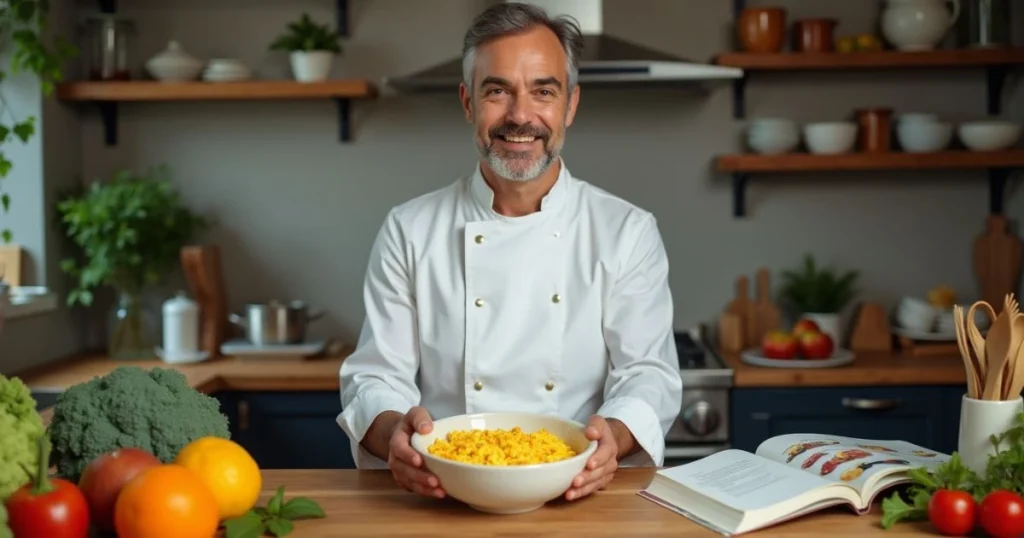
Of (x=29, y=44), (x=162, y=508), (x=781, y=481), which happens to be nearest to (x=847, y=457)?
(x=781, y=481)

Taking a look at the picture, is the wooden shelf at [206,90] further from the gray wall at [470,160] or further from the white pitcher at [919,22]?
the white pitcher at [919,22]

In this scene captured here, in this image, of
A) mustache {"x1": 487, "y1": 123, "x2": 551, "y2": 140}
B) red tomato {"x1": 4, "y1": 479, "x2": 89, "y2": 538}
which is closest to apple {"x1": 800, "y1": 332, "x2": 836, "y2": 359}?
mustache {"x1": 487, "y1": 123, "x2": 551, "y2": 140}

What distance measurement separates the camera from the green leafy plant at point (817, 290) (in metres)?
3.44

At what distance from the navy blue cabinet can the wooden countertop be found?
150cm

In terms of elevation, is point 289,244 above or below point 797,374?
above

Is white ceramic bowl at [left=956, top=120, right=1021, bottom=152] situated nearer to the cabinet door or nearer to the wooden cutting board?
the wooden cutting board

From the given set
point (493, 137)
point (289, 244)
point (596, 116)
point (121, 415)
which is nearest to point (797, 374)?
point (596, 116)

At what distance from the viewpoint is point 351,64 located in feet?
11.7

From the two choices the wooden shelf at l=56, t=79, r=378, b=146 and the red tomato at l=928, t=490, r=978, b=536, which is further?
the wooden shelf at l=56, t=79, r=378, b=146

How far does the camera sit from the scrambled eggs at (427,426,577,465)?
144 centimetres

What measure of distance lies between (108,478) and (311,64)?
2234mm

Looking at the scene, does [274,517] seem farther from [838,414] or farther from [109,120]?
[109,120]

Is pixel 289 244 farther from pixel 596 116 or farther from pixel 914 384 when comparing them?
pixel 914 384

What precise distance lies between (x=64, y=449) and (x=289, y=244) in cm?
226
